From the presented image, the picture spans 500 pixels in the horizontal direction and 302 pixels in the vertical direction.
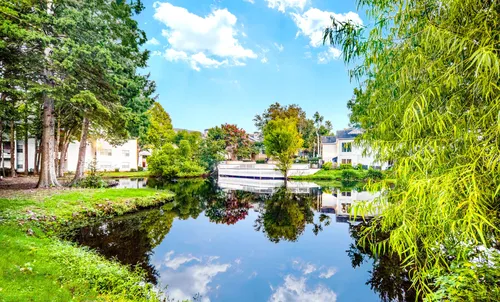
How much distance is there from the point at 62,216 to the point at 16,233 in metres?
2.73

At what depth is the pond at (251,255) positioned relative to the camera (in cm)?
559

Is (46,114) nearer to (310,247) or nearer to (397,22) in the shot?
(310,247)

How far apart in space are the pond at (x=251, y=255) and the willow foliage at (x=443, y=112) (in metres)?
3.36

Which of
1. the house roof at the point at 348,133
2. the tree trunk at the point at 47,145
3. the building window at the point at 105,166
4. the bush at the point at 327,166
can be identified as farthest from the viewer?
the building window at the point at 105,166

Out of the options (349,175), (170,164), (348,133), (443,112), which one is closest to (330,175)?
(349,175)

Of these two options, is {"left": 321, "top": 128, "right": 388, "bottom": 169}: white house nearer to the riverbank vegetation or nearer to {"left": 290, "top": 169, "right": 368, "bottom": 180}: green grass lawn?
{"left": 290, "top": 169, "right": 368, "bottom": 180}: green grass lawn

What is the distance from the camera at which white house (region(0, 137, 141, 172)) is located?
95.2 feet

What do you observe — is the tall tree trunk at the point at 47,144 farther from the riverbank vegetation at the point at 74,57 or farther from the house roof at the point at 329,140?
the house roof at the point at 329,140

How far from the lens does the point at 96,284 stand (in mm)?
4172

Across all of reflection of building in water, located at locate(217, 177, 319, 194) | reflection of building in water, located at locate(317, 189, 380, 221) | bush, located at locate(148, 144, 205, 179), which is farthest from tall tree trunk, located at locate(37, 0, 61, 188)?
bush, located at locate(148, 144, 205, 179)

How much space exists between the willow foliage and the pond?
336 centimetres

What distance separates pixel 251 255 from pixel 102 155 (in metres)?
33.6

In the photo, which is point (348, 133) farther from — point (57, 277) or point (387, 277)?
point (57, 277)

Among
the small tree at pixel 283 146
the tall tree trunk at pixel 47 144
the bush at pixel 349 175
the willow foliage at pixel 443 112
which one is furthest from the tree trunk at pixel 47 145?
the bush at pixel 349 175
